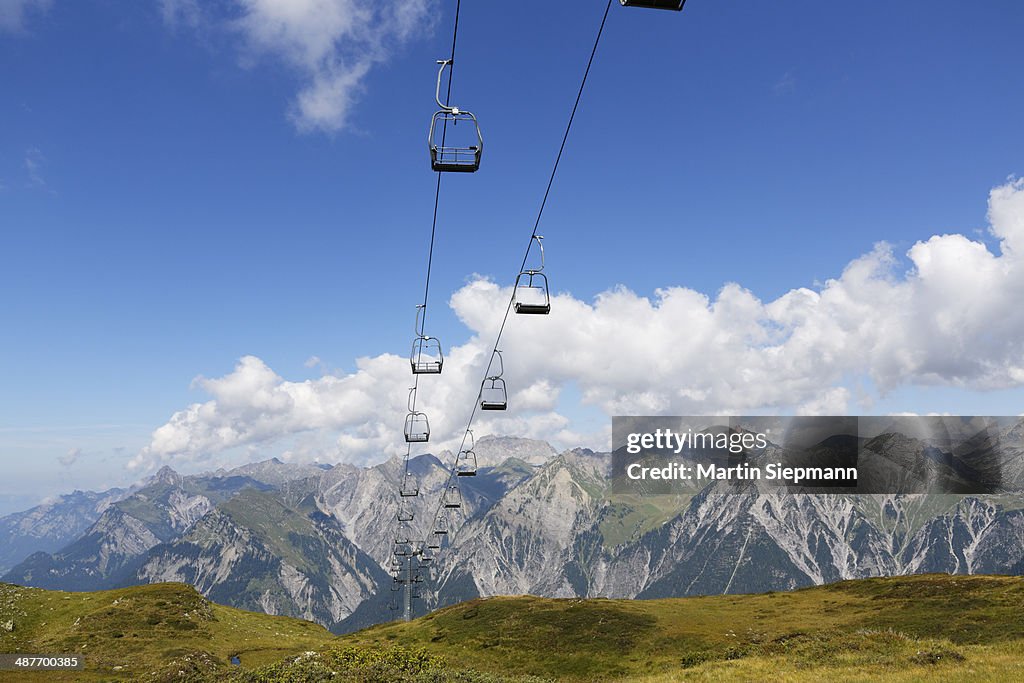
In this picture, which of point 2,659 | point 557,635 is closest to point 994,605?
point 557,635

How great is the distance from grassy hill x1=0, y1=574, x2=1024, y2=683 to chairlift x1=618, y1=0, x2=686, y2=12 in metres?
41.3

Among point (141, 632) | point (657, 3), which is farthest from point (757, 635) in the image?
point (657, 3)

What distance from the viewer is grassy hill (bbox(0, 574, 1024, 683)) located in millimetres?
51969

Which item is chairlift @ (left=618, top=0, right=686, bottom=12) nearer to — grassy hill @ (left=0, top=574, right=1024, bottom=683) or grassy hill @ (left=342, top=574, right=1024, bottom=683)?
grassy hill @ (left=0, top=574, right=1024, bottom=683)

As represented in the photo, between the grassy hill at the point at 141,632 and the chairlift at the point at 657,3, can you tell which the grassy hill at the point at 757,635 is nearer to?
the grassy hill at the point at 141,632

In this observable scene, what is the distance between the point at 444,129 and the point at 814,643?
67.0 meters

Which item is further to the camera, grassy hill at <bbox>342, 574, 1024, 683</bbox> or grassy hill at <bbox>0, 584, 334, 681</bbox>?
grassy hill at <bbox>0, 584, 334, 681</bbox>

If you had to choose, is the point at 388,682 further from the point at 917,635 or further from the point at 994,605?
the point at 994,605

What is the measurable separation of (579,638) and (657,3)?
9037 centimetres

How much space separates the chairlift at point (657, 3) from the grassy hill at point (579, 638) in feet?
136

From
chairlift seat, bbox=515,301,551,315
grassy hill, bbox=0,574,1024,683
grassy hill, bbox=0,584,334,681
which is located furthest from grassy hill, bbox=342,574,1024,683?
chairlift seat, bbox=515,301,551,315

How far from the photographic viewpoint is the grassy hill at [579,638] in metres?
52.0

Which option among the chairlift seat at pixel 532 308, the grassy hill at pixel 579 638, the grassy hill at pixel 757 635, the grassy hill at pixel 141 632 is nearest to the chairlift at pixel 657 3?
the chairlift seat at pixel 532 308

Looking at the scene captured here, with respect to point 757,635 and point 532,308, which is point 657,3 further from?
point 757,635
